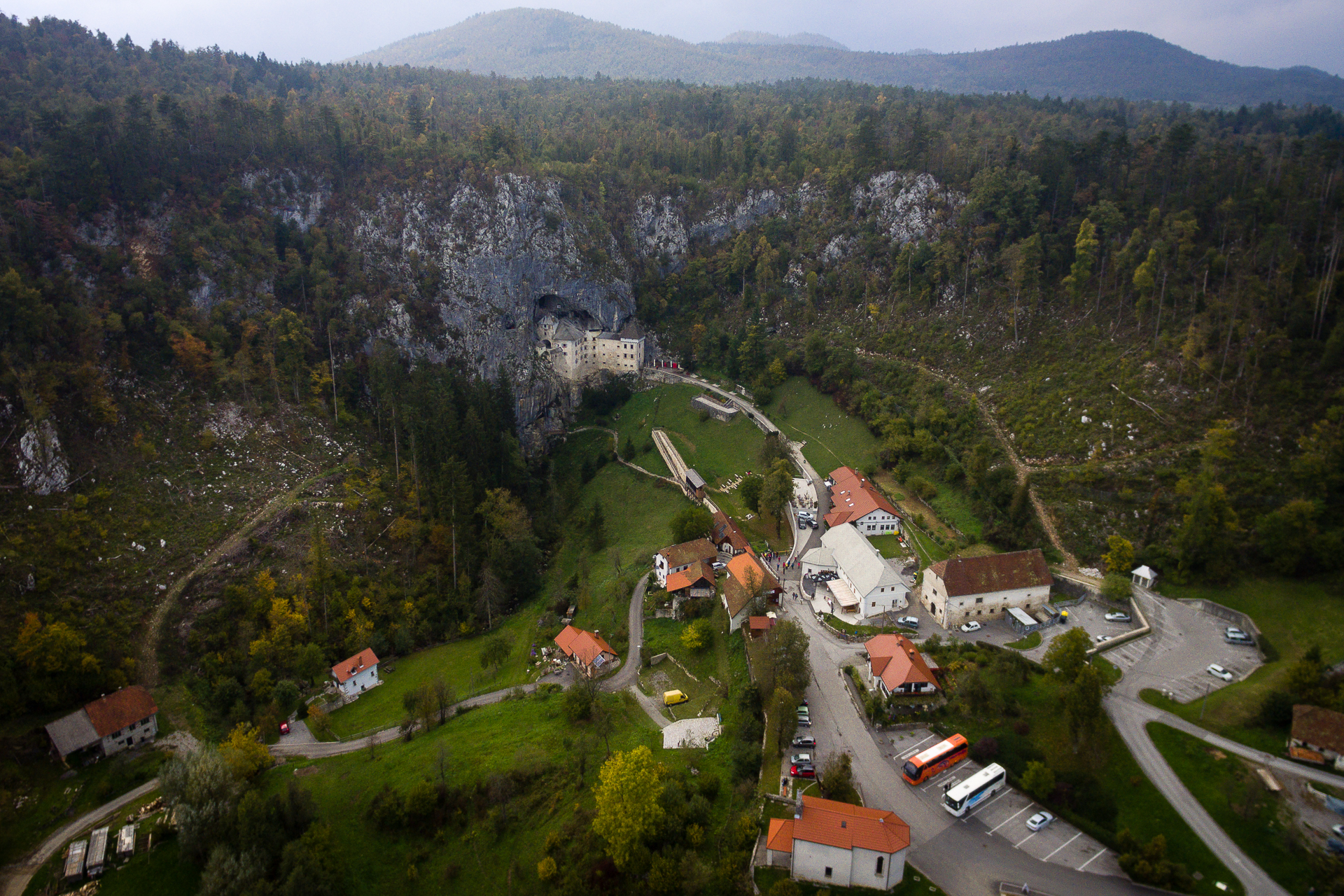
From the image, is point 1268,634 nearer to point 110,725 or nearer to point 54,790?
point 110,725

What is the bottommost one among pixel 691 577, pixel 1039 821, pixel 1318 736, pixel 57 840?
pixel 57 840

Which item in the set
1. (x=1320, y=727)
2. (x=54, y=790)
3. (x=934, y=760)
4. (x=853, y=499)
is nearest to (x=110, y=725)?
(x=54, y=790)

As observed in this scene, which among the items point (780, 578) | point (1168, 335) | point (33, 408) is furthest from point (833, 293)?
point (33, 408)

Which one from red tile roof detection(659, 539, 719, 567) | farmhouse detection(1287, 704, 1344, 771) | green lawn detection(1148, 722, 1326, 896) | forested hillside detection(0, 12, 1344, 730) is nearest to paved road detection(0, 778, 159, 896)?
forested hillside detection(0, 12, 1344, 730)

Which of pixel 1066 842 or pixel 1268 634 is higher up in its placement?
pixel 1268 634

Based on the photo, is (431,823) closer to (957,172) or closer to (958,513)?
(958,513)

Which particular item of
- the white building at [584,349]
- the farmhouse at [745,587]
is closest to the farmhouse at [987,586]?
the farmhouse at [745,587]
